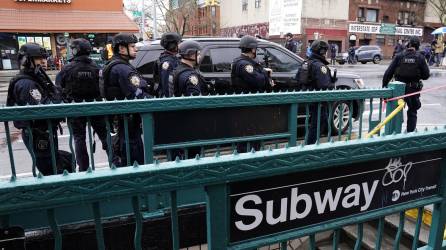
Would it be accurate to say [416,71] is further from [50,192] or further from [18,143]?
[18,143]

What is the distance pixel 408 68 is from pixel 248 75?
3374 mm

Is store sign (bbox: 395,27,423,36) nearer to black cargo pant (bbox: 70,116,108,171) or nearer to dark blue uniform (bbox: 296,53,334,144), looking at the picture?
dark blue uniform (bbox: 296,53,334,144)

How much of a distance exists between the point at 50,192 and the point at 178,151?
7.56 ft

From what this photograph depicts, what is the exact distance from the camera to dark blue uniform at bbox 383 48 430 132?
267 inches

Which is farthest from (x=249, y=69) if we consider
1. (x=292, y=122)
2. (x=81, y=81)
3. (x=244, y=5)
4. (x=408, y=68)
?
(x=244, y=5)

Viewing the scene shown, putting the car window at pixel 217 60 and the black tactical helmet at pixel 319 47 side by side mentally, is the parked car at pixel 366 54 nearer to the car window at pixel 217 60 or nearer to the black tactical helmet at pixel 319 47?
the car window at pixel 217 60

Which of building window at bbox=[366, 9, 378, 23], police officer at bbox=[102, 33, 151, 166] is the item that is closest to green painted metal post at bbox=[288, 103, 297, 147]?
police officer at bbox=[102, 33, 151, 166]

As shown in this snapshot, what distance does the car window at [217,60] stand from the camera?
265 inches

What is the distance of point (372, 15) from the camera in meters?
41.0

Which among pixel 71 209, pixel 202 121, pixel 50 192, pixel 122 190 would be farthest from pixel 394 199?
pixel 71 209

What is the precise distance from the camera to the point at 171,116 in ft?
11.0

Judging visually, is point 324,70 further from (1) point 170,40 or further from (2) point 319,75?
(1) point 170,40

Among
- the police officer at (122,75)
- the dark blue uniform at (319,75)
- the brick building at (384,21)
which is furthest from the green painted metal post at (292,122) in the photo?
the brick building at (384,21)

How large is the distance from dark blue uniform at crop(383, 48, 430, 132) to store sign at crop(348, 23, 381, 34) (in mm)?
34353
